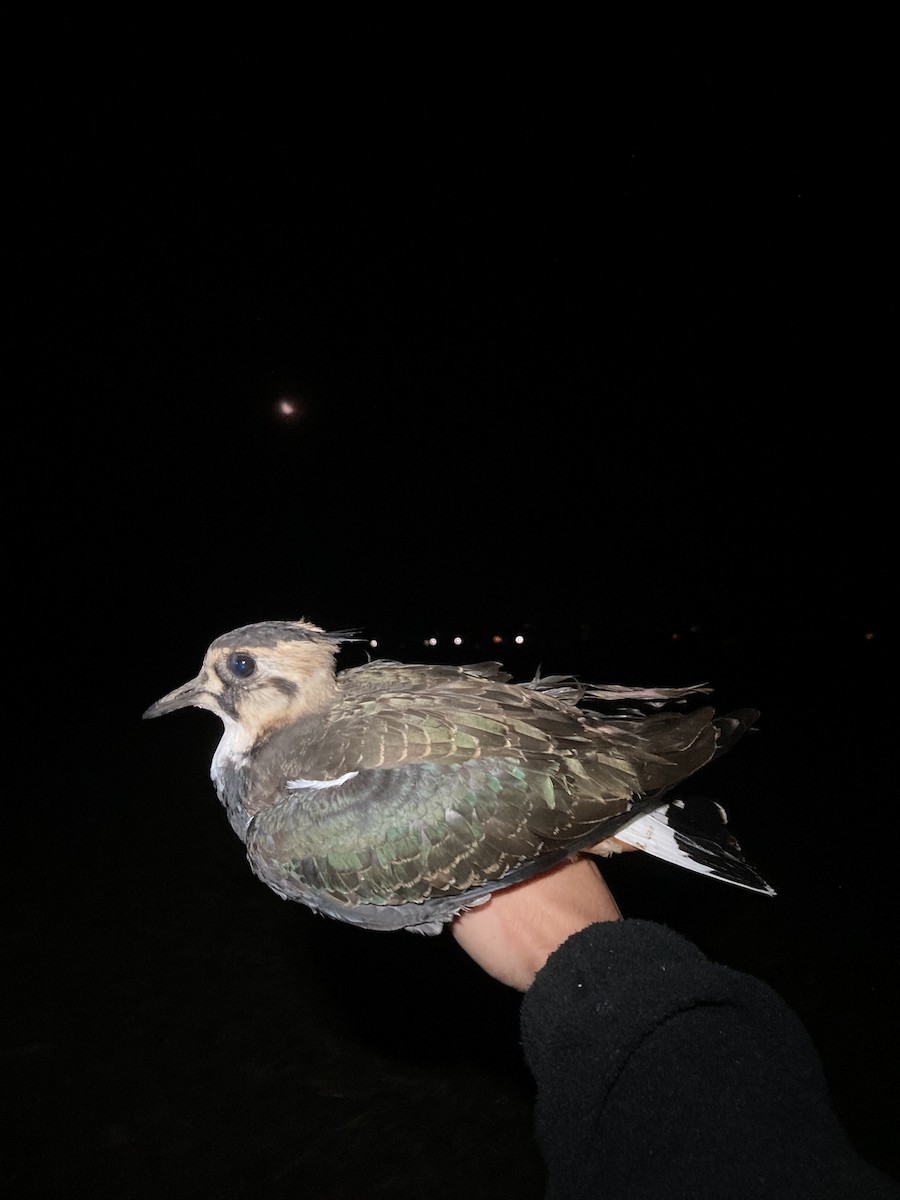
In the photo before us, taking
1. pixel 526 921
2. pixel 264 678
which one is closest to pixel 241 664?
pixel 264 678

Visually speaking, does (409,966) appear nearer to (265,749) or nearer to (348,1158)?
(348,1158)

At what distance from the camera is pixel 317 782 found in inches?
99.5

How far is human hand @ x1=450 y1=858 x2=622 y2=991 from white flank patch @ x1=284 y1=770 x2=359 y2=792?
0.79m

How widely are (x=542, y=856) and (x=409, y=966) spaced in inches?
148

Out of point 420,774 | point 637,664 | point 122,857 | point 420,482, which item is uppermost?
point 420,482

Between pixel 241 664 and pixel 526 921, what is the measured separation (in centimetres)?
166

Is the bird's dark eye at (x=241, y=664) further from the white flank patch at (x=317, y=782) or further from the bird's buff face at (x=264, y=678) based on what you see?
the white flank patch at (x=317, y=782)

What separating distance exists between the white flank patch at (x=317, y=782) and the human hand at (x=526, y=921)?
0.79 m

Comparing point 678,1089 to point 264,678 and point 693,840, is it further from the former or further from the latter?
point 264,678

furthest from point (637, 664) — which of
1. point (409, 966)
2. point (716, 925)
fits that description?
point (409, 966)

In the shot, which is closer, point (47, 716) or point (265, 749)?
point (265, 749)

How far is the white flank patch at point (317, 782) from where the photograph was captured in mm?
2469

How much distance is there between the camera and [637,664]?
14.3 meters

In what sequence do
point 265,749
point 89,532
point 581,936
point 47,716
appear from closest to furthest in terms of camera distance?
point 581,936 → point 265,749 → point 47,716 → point 89,532
